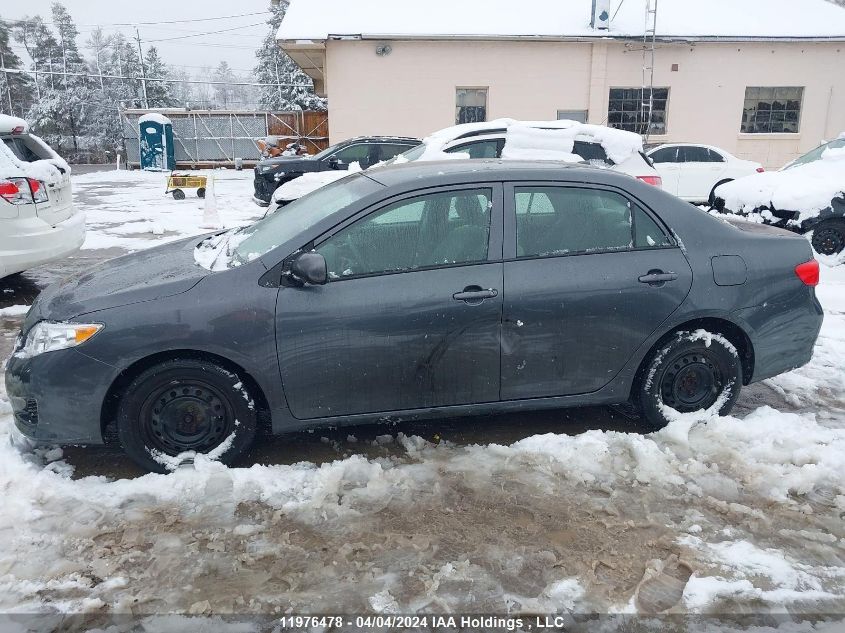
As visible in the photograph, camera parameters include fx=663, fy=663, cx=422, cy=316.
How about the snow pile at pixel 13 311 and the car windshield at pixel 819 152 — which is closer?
the snow pile at pixel 13 311

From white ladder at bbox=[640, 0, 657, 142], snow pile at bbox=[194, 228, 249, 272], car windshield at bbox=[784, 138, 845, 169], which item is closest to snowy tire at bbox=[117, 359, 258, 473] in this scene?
snow pile at bbox=[194, 228, 249, 272]

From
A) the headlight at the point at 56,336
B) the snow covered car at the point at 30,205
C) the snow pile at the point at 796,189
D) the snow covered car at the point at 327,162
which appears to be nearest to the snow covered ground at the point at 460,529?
the headlight at the point at 56,336

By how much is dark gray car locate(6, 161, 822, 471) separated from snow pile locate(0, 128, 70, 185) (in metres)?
3.06

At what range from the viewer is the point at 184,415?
3.57m

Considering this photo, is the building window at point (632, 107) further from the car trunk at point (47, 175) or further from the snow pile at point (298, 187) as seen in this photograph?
the car trunk at point (47, 175)

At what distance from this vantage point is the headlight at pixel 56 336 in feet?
11.2

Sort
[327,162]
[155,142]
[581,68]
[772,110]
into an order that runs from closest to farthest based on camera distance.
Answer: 1. [327,162]
2. [581,68]
3. [772,110]
4. [155,142]

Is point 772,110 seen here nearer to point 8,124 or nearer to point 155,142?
point 8,124

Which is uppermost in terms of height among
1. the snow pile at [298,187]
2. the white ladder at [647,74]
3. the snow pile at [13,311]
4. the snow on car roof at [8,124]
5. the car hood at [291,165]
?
the white ladder at [647,74]

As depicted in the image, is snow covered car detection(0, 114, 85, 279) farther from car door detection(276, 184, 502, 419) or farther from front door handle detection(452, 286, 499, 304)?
front door handle detection(452, 286, 499, 304)

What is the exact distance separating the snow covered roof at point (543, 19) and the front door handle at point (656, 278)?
56.0 feet

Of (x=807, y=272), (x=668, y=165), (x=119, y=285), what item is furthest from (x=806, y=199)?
(x=119, y=285)

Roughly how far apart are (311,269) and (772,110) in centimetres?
2193

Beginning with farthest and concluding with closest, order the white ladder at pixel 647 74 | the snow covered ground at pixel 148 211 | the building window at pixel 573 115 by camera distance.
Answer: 1. the building window at pixel 573 115
2. the white ladder at pixel 647 74
3. the snow covered ground at pixel 148 211
